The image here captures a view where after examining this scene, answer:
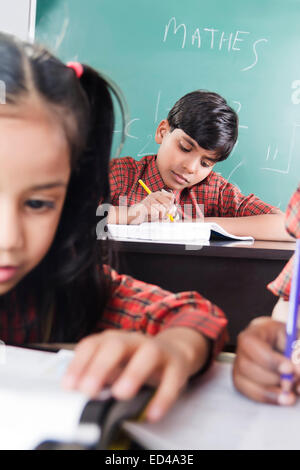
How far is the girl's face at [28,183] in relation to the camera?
0.72ft

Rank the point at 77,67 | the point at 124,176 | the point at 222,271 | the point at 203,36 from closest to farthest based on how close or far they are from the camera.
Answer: the point at 77,67, the point at 222,271, the point at 124,176, the point at 203,36

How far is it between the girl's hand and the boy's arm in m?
0.76

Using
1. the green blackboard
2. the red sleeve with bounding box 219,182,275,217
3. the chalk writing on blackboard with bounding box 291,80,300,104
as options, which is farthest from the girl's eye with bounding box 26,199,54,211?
the chalk writing on blackboard with bounding box 291,80,300,104

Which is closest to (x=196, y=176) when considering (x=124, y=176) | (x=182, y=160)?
(x=182, y=160)

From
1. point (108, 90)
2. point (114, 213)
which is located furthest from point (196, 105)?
point (108, 90)

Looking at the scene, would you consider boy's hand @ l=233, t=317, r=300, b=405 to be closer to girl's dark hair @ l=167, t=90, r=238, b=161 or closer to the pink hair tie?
the pink hair tie

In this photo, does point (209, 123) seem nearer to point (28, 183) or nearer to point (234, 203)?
point (234, 203)

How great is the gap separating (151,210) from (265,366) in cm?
65

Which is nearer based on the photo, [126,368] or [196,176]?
[126,368]

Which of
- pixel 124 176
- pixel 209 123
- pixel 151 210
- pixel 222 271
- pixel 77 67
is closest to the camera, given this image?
pixel 77 67

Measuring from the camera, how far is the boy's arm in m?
0.90

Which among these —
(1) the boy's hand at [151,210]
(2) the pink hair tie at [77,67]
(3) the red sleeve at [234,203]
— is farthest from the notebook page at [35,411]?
(3) the red sleeve at [234,203]

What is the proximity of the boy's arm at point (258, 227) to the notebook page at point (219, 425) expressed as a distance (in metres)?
0.72

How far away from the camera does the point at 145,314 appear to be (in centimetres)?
27
